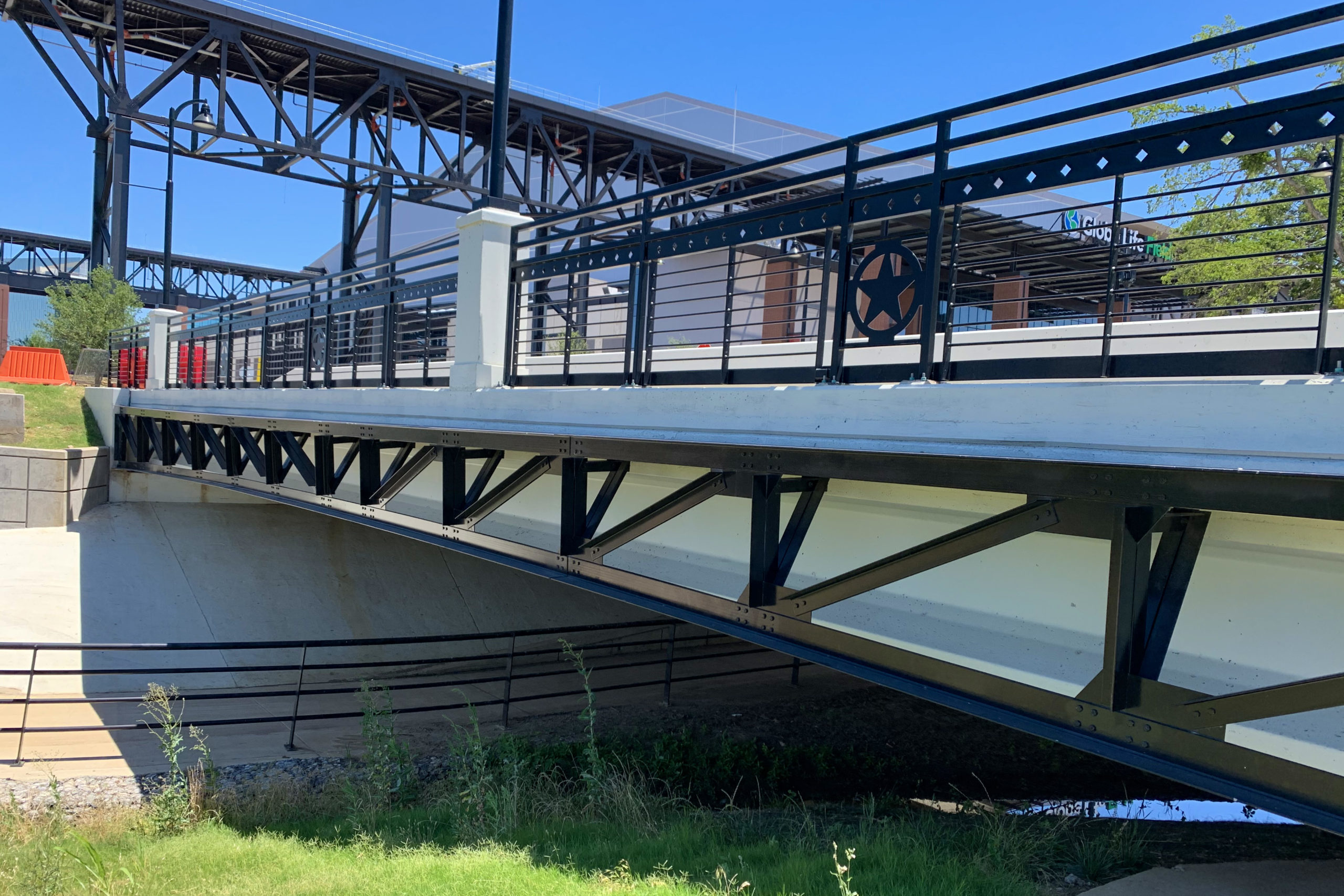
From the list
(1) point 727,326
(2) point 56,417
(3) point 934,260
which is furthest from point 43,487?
(3) point 934,260

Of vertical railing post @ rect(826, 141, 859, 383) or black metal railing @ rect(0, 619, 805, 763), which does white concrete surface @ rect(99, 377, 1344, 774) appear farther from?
black metal railing @ rect(0, 619, 805, 763)

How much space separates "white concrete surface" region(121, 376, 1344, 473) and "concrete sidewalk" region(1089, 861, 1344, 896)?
2866 mm

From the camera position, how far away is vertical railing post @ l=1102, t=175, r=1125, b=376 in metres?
3.67

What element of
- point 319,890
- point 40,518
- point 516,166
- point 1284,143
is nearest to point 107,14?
point 40,518

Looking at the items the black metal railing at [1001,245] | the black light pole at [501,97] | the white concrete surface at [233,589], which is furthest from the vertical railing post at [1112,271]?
the white concrete surface at [233,589]

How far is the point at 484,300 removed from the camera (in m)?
7.98

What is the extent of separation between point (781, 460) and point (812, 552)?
0.90 meters

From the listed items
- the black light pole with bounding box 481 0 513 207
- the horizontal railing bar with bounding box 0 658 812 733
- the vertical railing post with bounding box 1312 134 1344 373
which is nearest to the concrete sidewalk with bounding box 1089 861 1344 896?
the vertical railing post with bounding box 1312 134 1344 373

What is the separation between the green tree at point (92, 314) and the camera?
26.0 m

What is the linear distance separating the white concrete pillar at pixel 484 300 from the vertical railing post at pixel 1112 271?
16.9 feet

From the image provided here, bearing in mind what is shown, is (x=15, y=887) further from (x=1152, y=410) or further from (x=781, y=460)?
(x=1152, y=410)

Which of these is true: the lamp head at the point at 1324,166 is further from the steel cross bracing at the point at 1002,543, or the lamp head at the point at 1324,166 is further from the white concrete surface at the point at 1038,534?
the steel cross bracing at the point at 1002,543

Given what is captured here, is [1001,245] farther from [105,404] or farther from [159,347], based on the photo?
[105,404]

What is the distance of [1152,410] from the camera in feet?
11.7
